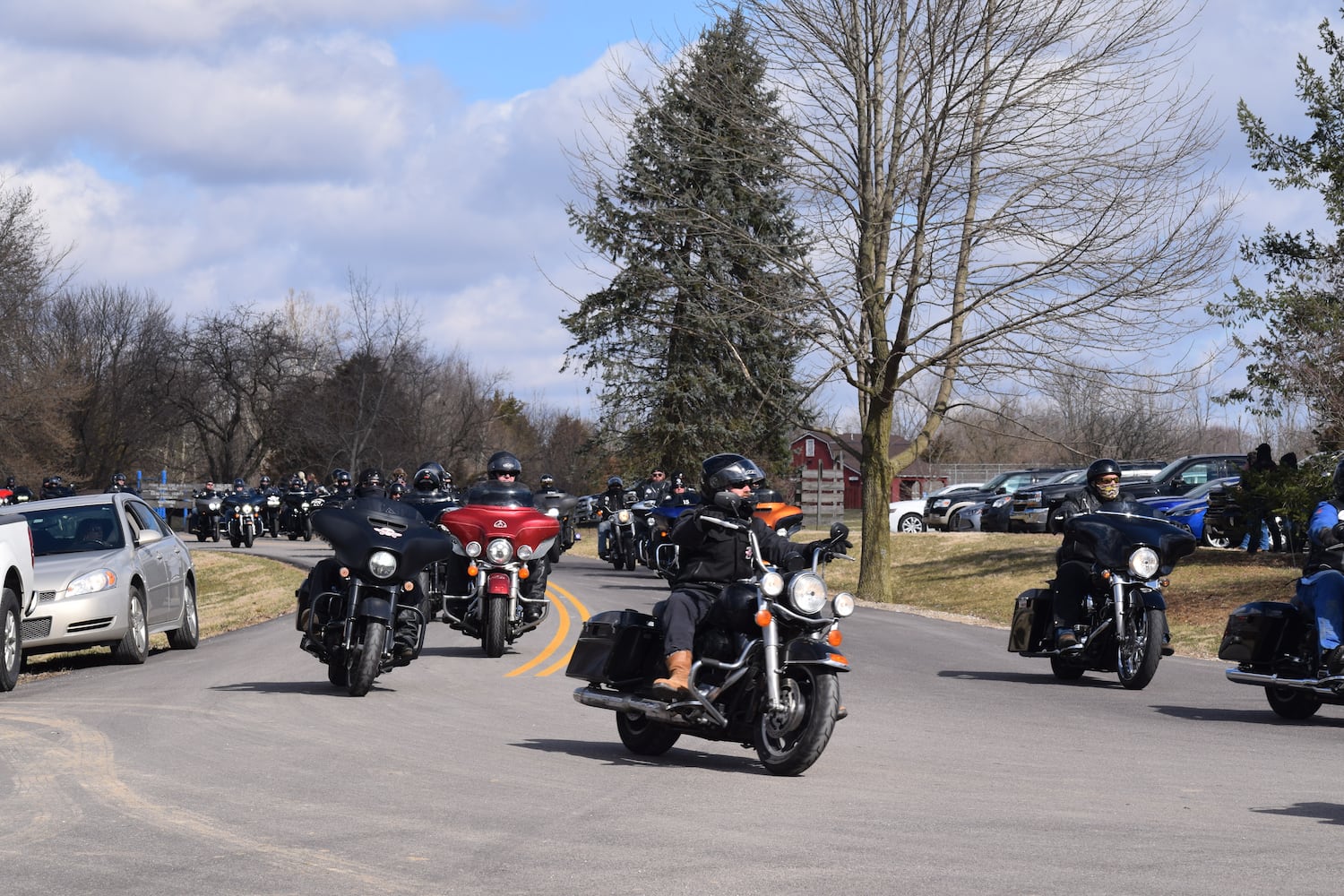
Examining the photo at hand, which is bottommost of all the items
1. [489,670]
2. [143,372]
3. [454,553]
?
[489,670]

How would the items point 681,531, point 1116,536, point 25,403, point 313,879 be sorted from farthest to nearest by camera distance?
1. point 25,403
2. point 1116,536
3. point 681,531
4. point 313,879

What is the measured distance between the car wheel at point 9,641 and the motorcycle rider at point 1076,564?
8.94 m

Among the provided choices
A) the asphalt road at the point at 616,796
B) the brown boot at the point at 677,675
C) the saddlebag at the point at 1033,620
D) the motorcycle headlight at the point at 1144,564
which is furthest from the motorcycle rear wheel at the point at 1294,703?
the brown boot at the point at 677,675

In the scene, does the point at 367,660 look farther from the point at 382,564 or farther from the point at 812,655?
the point at 812,655

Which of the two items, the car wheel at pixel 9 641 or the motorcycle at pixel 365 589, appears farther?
the car wheel at pixel 9 641

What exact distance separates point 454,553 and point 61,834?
31.0ft

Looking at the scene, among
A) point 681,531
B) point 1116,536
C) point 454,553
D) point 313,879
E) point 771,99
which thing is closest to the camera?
point 313,879

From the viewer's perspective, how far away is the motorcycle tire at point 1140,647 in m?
13.9

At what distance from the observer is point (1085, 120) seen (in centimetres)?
2708

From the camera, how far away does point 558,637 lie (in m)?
18.7

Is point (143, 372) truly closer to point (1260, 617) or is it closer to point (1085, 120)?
point (1085, 120)

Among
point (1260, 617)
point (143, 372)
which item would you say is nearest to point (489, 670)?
point (1260, 617)

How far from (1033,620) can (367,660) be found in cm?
621

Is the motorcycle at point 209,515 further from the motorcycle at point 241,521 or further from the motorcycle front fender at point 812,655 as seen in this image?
the motorcycle front fender at point 812,655
